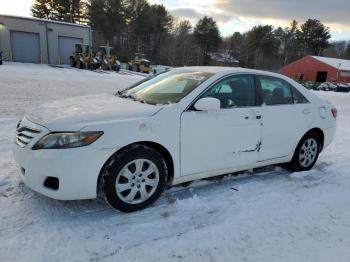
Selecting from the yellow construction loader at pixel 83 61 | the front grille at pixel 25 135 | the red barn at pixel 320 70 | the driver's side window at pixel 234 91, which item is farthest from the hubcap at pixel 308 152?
the red barn at pixel 320 70

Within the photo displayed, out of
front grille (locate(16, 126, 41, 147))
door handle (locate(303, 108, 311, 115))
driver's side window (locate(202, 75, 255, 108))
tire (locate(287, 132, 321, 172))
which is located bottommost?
tire (locate(287, 132, 321, 172))

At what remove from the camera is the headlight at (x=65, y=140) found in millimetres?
3156

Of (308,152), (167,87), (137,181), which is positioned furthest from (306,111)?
(137,181)

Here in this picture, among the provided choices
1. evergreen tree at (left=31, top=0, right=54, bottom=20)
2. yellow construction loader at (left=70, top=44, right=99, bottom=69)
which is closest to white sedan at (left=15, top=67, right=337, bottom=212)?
yellow construction loader at (left=70, top=44, right=99, bottom=69)

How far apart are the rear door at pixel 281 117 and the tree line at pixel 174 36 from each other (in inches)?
2021

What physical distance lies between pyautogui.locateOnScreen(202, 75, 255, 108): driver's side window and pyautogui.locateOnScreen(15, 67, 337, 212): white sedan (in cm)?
1

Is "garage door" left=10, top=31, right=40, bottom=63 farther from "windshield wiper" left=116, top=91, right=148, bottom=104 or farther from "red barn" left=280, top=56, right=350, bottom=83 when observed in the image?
"red barn" left=280, top=56, right=350, bottom=83

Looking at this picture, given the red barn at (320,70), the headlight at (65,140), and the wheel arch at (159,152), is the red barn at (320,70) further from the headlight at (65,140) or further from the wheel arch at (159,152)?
the headlight at (65,140)

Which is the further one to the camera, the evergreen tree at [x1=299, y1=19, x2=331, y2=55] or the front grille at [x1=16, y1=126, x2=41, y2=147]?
the evergreen tree at [x1=299, y1=19, x2=331, y2=55]

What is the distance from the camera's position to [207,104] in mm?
3768

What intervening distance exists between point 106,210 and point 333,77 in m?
54.9

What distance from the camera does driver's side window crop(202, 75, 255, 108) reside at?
4.11 metres

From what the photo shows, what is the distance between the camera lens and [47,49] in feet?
114

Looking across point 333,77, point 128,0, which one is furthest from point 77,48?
point 333,77
